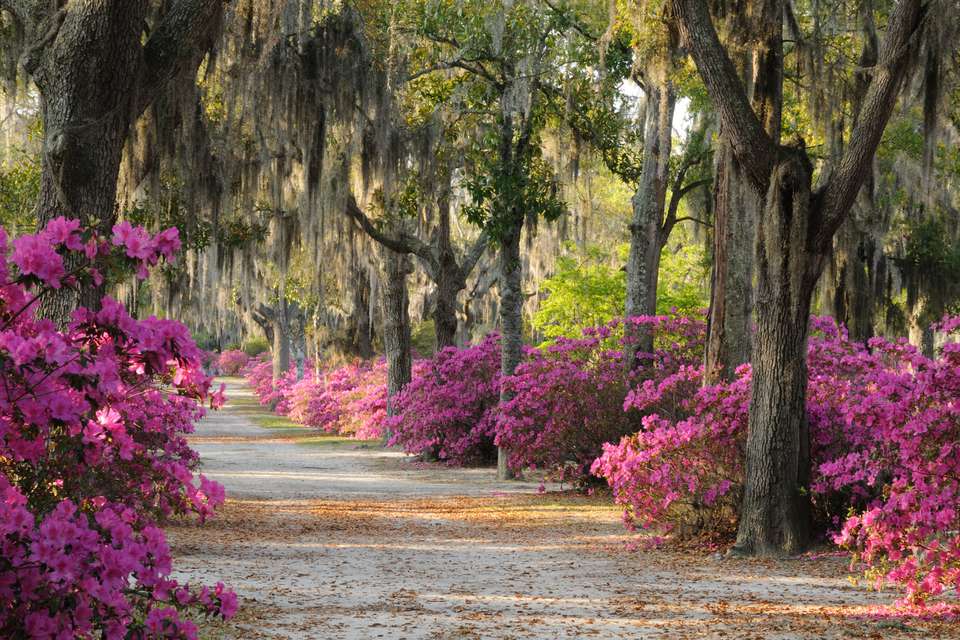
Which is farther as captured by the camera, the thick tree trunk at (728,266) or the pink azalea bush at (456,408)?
the pink azalea bush at (456,408)

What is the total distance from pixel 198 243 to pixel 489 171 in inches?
185

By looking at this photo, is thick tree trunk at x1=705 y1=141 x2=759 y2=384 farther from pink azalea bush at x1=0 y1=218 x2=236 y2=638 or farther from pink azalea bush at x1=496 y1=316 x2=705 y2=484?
pink azalea bush at x1=0 y1=218 x2=236 y2=638

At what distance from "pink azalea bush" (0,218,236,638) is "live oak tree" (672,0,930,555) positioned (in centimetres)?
590

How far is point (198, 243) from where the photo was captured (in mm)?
16047

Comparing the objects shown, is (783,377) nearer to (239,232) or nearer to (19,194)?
(239,232)

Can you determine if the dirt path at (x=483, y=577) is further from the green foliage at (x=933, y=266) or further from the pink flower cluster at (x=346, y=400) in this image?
the green foliage at (x=933, y=266)

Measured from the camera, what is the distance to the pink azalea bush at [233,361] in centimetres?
7850

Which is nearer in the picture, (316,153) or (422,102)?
(316,153)

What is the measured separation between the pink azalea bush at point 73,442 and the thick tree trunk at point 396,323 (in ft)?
57.0

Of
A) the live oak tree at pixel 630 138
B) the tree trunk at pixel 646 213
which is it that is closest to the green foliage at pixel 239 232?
the live oak tree at pixel 630 138

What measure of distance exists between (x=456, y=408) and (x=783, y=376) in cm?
1045

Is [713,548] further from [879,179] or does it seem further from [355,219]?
[879,179]

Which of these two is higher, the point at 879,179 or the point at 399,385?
the point at 879,179

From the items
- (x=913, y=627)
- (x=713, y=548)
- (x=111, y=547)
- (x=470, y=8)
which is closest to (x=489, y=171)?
(x=470, y=8)
